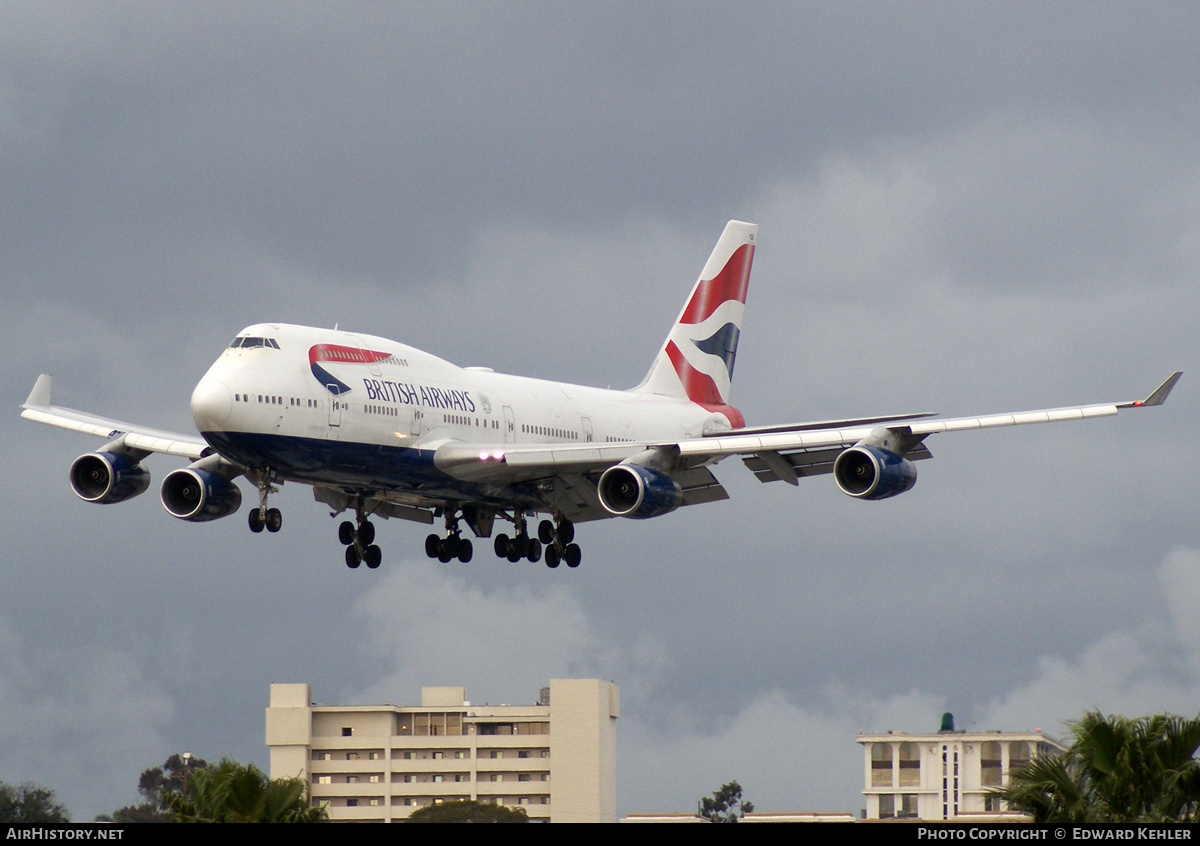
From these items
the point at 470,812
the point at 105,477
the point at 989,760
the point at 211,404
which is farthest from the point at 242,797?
the point at 989,760

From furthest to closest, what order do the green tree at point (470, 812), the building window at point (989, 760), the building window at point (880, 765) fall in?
the building window at point (880, 765) < the building window at point (989, 760) < the green tree at point (470, 812)

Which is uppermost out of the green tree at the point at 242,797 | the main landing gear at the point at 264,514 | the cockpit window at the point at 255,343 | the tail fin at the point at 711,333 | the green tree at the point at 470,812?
the tail fin at the point at 711,333

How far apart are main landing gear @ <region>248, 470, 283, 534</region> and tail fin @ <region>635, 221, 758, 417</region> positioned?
2176 centimetres

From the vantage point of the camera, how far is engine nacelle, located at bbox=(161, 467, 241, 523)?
57500mm

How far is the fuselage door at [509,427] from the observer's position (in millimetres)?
58688

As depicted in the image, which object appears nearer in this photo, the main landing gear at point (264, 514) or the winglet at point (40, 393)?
the main landing gear at point (264, 514)

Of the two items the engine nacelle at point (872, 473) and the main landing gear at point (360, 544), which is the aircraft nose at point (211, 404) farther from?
the engine nacelle at point (872, 473)

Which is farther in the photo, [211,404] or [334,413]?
[334,413]

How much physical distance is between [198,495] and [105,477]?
158 inches

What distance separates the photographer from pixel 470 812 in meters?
140

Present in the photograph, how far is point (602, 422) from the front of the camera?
64062 millimetres

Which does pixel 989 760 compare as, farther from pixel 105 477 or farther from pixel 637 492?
pixel 105 477

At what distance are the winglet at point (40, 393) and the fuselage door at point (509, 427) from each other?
17.0 metres

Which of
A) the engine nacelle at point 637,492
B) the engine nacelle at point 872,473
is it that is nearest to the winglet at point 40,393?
the engine nacelle at point 637,492
